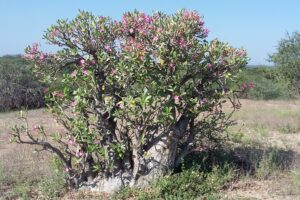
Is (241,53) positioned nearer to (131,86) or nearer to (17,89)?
(131,86)

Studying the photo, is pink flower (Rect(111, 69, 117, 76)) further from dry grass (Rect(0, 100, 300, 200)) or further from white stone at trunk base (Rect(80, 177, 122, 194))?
dry grass (Rect(0, 100, 300, 200))

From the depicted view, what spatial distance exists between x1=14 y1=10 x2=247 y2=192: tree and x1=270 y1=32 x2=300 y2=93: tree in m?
13.3

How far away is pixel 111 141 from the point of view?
5.57m

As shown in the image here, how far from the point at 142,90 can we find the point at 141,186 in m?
1.20

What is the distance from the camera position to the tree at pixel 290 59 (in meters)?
18.1

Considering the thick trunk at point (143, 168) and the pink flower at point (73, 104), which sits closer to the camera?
the pink flower at point (73, 104)

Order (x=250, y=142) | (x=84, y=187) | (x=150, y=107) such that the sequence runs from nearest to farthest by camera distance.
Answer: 1. (x=150, y=107)
2. (x=84, y=187)
3. (x=250, y=142)

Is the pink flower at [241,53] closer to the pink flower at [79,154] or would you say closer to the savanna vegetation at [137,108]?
the savanna vegetation at [137,108]

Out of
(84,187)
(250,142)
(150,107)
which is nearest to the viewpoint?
(150,107)

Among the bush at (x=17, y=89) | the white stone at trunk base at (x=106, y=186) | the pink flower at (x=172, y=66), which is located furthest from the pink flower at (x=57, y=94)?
the bush at (x=17, y=89)

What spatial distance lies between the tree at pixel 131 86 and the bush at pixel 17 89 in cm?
1112

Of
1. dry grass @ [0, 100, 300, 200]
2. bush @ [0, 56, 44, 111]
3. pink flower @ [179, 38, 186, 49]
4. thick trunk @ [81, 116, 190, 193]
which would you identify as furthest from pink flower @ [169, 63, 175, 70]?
bush @ [0, 56, 44, 111]

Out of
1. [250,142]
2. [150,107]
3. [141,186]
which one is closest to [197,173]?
[141,186]

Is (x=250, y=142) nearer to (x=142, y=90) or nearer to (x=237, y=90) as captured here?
(x=237, y=90)
